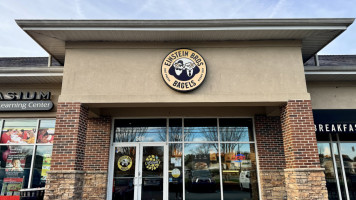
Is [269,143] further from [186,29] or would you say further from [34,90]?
[34,90]

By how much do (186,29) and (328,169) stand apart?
23.2 feet

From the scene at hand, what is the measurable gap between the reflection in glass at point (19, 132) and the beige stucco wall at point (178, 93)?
3.15m

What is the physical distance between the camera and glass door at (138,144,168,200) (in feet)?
28.2

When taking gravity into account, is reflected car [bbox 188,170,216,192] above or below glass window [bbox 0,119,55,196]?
below

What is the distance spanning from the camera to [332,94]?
8961mm

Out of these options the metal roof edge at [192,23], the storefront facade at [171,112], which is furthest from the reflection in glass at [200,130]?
the metal roof edge at [192,23]

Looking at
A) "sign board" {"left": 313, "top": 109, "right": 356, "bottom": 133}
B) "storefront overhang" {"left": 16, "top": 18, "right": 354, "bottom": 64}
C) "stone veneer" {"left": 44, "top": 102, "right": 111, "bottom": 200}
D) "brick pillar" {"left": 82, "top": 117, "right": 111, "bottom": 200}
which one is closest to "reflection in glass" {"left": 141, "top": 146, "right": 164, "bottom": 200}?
"brick pillar" {"left": 82, "top": 117, "right": 111, "bottom": 200}

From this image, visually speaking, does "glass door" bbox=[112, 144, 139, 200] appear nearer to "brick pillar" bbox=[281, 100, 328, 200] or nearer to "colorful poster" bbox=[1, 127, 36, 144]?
"colorful poster" bbox=[1, 127, 36, 144]

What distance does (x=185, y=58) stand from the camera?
24.2 feet

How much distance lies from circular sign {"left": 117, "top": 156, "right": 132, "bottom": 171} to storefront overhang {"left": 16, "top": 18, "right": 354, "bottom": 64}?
416 centimetres

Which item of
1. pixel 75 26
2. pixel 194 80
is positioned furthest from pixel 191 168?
pixel 75 26

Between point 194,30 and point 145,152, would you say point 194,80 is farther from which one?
point 145,152

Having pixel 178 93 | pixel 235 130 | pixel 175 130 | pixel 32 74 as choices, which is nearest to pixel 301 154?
pixel 235 130

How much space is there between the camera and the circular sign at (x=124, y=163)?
8875 millimetres
